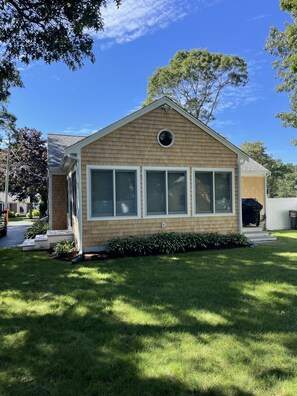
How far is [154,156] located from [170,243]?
2877 mm

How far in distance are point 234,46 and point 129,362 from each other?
24238mm

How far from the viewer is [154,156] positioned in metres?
9.79

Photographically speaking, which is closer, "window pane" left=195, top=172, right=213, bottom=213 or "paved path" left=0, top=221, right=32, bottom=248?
"window pane" left=195, top=172, right=213, bottom=213

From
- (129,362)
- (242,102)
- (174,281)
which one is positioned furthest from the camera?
(242,102)

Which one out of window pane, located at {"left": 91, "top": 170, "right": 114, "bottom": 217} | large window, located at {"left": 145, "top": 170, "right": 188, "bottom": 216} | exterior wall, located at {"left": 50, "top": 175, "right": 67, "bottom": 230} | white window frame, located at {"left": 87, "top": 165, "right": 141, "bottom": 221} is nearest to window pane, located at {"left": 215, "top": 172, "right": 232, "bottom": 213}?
large window, located at {"left": 145, "top": 170, "right": 188, "bottom": 216}

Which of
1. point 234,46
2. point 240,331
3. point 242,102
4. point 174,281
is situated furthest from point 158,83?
point 240,331

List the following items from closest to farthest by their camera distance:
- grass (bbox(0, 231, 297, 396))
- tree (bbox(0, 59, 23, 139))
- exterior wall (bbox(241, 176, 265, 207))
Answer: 1. grass (bbox(0, 231, 297, 396))
2. tree (bbox(0, 59, 23, 139))
3. exterior wall (bbox(241, 176, 265, 207))

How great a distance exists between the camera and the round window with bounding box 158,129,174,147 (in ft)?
32.6

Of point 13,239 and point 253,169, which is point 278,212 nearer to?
point 253,169

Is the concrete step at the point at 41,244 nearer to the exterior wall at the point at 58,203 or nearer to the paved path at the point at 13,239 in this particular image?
the paved path at the point at 13,239

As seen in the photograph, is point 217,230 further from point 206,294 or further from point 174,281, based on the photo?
point 206,294

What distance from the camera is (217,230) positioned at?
1055cm

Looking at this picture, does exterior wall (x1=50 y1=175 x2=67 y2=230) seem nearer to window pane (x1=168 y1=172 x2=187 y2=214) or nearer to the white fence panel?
window pane (x1=168 y1=172 x2=187 y2=214)

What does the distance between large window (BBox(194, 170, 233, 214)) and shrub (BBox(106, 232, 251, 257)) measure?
95 centimetres
